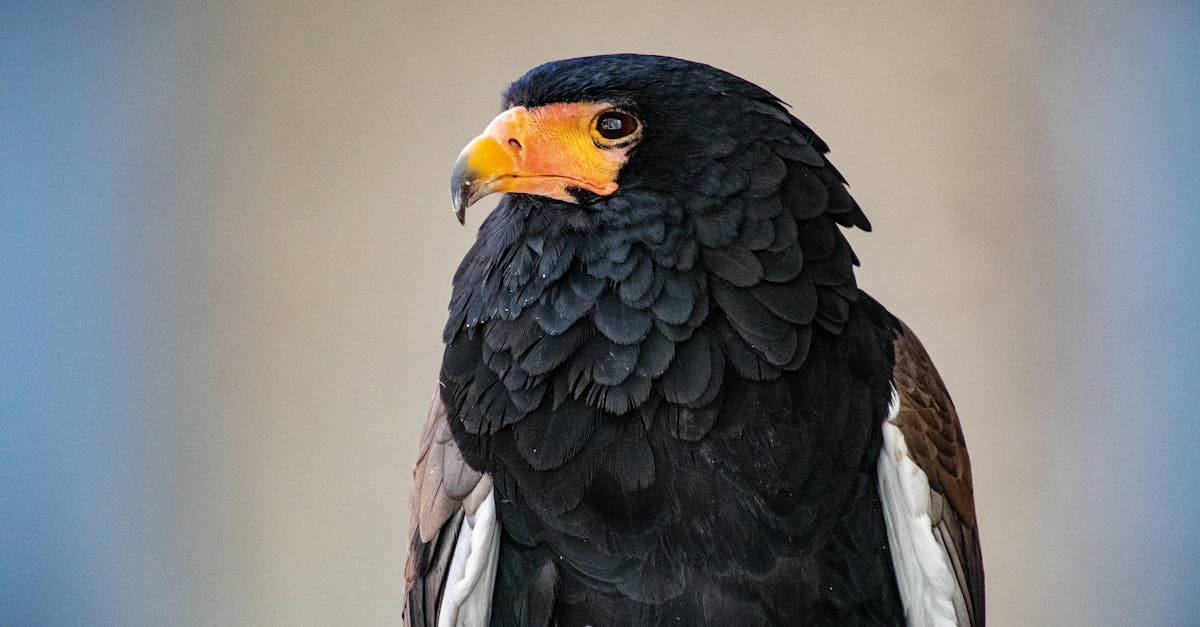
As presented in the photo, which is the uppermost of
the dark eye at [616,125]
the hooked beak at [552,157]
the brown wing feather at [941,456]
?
the dark eye at [616,125]

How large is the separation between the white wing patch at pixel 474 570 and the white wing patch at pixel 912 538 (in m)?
0.64

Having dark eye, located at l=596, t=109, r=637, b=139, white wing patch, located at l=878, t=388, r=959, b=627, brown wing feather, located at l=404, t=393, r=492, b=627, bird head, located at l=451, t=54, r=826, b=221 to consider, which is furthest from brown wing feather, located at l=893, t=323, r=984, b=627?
brown wing feather, located at l=404, t=393, r=492, b=627

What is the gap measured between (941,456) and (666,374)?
1.84 ft

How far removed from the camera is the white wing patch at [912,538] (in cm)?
175

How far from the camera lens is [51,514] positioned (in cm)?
350

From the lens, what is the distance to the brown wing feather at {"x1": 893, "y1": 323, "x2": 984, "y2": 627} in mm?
1786

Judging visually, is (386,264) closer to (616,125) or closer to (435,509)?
(435,509)

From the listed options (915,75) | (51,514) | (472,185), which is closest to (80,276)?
(51,514)

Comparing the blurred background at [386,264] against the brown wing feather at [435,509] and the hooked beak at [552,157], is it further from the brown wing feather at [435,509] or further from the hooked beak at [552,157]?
the hooked beak at [552,157]

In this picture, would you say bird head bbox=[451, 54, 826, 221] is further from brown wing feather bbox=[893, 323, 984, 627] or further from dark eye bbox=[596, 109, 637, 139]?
brown wing feather bbox=[893, 323, 984, 627]

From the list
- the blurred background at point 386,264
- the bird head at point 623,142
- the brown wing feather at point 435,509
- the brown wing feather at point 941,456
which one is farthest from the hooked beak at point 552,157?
the blurred background at point 386,264

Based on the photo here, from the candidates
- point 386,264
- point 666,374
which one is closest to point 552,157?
point 666,374

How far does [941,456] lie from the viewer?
1.85 m

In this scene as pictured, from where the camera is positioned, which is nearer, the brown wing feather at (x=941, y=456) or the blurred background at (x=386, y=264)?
the brown wing feather at (x=941, y=456)
